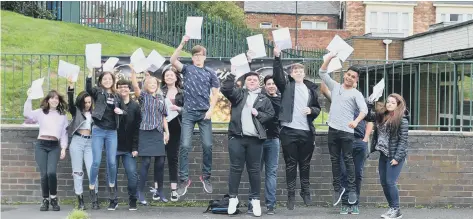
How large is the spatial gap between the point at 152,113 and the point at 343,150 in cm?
275

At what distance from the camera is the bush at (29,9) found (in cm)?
1700

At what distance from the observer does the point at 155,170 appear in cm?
912

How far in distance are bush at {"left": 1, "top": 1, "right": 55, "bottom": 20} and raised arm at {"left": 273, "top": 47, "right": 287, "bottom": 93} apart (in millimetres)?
10343

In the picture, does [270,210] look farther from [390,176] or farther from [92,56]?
[92,56]

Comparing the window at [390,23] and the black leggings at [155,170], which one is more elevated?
the window at [390,23]

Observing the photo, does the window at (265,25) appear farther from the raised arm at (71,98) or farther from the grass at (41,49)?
the raised arm at (71,98)

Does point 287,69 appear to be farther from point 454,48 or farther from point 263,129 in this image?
point 454,48

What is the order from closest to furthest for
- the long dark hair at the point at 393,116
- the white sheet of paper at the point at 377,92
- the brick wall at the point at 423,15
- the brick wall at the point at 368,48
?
the long dark hair at the point at 393,116 → the white sheet of paper at the point at 377,92 → the brick wall at the point at 368,48 → the brick wall at the point at 423,15

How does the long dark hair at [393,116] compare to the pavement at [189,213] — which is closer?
the long dark hair at [393,116]

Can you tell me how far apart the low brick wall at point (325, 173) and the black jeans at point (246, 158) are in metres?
1.04

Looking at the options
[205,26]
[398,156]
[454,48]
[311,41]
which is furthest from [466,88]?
[311,41]

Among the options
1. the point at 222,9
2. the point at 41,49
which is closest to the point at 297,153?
the point at 41,49

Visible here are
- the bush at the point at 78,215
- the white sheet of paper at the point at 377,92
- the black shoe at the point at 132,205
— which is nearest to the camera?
the bush at the point at 78,215

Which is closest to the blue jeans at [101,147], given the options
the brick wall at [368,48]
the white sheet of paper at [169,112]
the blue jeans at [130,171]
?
the blue jeans at [130,171]
